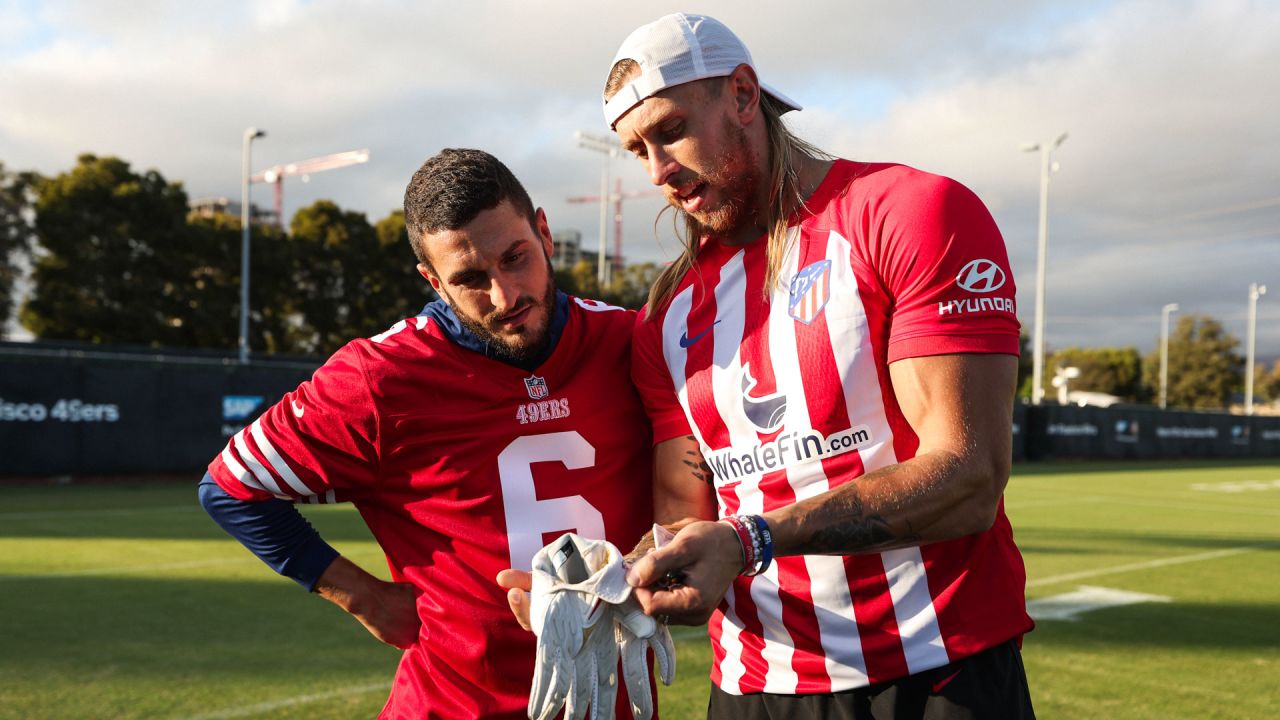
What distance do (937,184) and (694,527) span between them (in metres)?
0.85

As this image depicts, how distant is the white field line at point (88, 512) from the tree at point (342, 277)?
88.1 feet

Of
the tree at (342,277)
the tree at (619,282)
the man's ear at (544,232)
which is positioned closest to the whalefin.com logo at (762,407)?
the man's ear at (544,232)

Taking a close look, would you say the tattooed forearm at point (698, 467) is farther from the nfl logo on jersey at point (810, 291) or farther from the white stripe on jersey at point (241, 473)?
the white stripe on jersey at point (241, 473)

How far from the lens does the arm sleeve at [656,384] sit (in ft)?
8.73

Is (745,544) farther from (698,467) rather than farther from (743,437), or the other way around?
(698,467)

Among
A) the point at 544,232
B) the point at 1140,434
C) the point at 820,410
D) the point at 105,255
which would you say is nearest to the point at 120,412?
the point at 544,232

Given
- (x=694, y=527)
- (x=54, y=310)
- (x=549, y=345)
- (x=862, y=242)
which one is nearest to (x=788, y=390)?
(x=862, y=242)

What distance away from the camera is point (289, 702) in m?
5.04

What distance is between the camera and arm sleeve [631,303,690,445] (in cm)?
266

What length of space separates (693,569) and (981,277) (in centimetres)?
79

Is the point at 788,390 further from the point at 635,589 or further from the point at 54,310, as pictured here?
the point at 54,310

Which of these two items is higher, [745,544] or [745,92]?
[745,92]

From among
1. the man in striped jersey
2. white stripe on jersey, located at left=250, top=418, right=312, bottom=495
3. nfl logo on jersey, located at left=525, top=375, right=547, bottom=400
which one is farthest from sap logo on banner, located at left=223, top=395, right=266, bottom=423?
the man in striped jersey

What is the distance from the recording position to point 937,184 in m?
2.13
